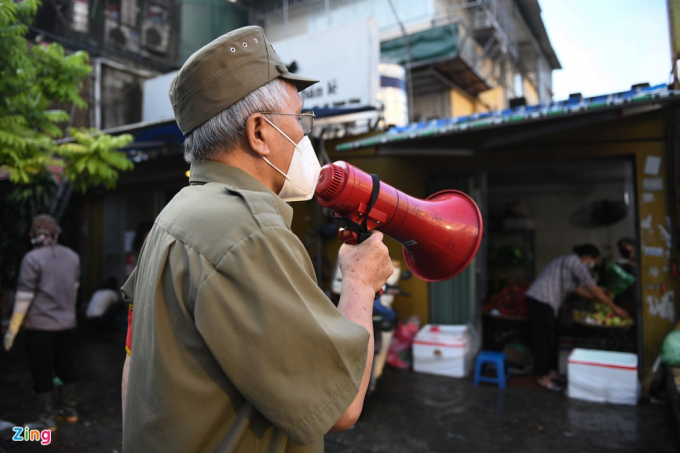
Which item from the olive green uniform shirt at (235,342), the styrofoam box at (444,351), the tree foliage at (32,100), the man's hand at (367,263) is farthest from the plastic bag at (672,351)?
the tree foliage at (32,100)

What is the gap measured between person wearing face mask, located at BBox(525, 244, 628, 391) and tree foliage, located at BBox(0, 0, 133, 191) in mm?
5024

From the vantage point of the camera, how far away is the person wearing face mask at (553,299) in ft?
17.8

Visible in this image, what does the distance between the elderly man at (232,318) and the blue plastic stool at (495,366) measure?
4740mm

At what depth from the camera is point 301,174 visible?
4.34 ft

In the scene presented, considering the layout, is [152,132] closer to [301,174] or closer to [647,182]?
[301,174]

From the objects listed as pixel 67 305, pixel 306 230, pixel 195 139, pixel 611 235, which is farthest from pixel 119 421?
pixel 611 235

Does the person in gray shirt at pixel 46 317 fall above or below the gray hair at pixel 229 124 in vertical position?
below

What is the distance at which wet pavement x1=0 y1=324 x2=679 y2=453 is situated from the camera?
Answer: 3887 millimetres

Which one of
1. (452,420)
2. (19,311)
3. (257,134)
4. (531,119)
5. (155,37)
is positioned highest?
(155,37)

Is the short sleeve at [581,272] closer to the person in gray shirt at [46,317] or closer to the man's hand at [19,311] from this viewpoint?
the person in gray shirt at [46,317]

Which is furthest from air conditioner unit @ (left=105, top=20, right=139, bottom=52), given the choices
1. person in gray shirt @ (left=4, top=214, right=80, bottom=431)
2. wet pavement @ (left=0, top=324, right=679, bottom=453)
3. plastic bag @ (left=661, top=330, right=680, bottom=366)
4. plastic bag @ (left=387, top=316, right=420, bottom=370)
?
plastic bag @ (left=661, top=330, right=680, bottom=366)

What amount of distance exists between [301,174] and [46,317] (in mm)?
4104

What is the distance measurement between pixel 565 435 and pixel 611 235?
6.11 metres

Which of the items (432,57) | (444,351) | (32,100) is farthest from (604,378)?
(432,57)
